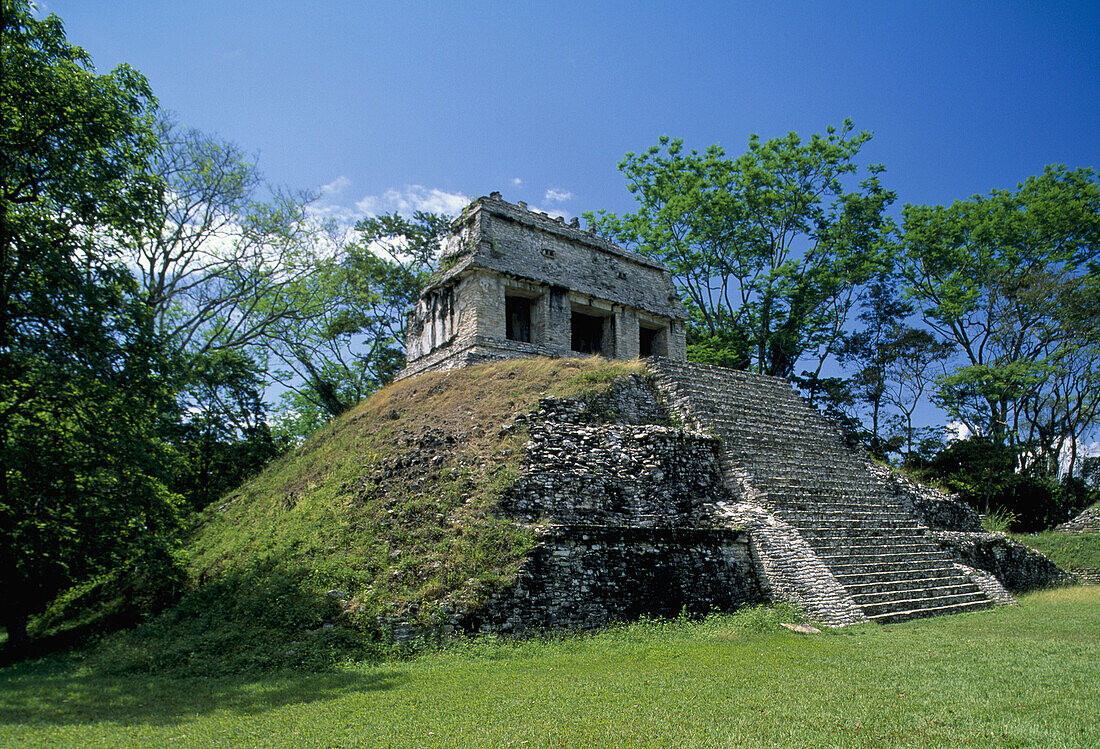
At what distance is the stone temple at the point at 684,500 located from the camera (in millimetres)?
9422

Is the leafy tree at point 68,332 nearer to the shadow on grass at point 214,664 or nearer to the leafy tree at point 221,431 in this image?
the shadow on grass at point 214,664

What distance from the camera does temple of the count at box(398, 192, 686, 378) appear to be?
17641 millimetres

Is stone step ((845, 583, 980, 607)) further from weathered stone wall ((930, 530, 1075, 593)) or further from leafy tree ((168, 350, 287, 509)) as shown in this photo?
leafy tree ((168, 350, 287, 509))

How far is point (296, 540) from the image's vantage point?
1056 cm

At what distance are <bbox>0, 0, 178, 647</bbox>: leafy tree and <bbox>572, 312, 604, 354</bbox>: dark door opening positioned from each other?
13.0 m

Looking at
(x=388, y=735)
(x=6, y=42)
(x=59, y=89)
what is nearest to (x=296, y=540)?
(x=388, y=735)

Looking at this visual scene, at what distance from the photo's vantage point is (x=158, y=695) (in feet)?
21.9

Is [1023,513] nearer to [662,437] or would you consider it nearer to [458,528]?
[662,437]

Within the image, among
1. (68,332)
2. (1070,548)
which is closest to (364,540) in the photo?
(68,332)

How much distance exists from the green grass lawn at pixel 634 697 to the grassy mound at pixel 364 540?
2.26 feet

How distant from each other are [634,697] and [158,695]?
5.00 m

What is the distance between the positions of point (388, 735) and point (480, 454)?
6648 mm

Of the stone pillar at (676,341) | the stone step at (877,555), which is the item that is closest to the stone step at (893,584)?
the stone step at (877,555)

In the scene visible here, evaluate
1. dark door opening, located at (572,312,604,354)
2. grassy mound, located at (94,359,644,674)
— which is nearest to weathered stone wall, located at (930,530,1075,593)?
grassy mound, located at (94,359,644,674)
